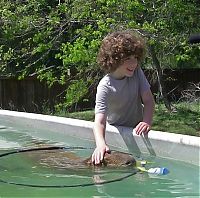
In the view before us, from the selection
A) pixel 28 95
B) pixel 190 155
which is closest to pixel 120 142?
pixel 190 155

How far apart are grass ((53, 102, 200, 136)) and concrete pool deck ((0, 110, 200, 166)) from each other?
2452mm

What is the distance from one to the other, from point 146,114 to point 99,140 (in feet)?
1.75

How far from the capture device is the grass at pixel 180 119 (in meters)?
6.96

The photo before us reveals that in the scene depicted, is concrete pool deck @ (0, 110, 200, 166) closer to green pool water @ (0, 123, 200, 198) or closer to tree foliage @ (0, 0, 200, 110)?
green pool water @ (0, 123, 200, 198)

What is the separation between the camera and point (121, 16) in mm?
7117

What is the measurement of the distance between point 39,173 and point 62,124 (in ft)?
4.83

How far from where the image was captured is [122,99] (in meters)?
3.63

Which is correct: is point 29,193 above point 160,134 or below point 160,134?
below

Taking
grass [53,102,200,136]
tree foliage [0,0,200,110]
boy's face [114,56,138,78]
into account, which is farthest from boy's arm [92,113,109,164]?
tree foliage [0,0,200,110]

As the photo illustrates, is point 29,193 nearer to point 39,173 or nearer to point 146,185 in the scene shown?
point 39,173

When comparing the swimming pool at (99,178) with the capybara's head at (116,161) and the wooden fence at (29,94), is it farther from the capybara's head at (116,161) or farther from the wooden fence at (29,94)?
the wooden fence at (29,94)

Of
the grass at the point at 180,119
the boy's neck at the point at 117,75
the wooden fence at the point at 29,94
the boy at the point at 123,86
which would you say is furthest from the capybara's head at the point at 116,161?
the wooden fence at the point at 29,94

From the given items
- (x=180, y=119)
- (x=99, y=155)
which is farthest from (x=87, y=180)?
(x=180, y=119)

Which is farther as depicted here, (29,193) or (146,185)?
(146,185)
